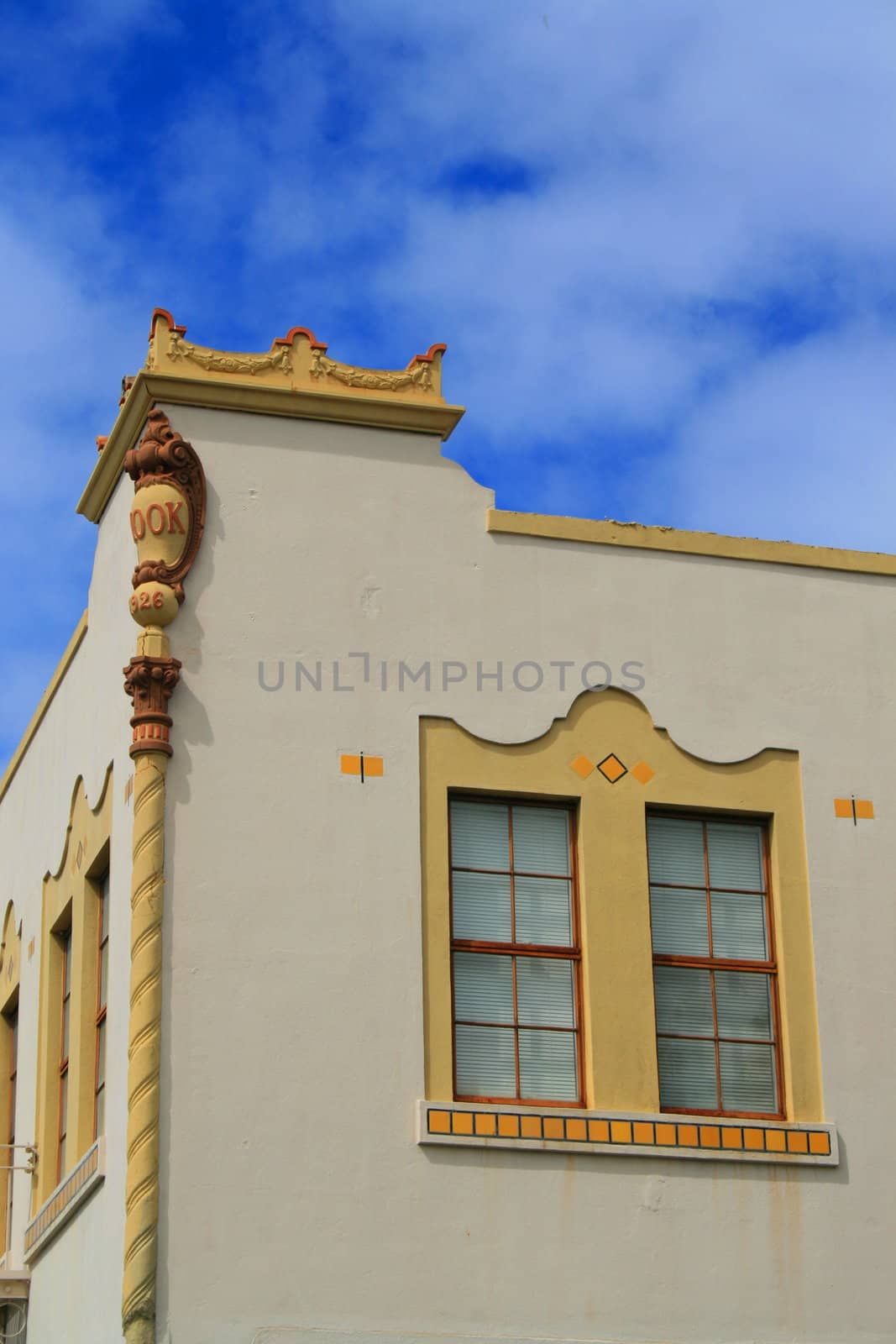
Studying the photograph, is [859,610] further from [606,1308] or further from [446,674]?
[606,1308]

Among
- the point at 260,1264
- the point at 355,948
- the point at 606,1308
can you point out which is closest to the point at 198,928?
the point at 355,948

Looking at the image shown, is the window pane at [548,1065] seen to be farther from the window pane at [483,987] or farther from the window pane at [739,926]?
the window pane at [739,926]

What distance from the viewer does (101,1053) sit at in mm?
17375

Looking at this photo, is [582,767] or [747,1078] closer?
[747,1078]

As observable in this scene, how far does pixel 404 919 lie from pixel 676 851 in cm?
218

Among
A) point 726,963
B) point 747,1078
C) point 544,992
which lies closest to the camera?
point 544,992

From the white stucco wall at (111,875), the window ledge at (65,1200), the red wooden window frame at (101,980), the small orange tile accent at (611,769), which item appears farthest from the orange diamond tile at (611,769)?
the window ledge at (65,1200)

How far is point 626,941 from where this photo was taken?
16.8 m

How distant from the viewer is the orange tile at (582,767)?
17.1 m

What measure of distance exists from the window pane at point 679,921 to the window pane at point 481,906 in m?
1.05

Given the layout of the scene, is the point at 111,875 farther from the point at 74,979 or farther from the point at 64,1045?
the point at 64,1045

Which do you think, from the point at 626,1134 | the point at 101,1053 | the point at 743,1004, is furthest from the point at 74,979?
the point at 743,1004

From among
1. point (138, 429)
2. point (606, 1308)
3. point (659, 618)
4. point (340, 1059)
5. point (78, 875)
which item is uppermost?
point (138, 429)

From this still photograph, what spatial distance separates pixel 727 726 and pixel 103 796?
4500 mm
